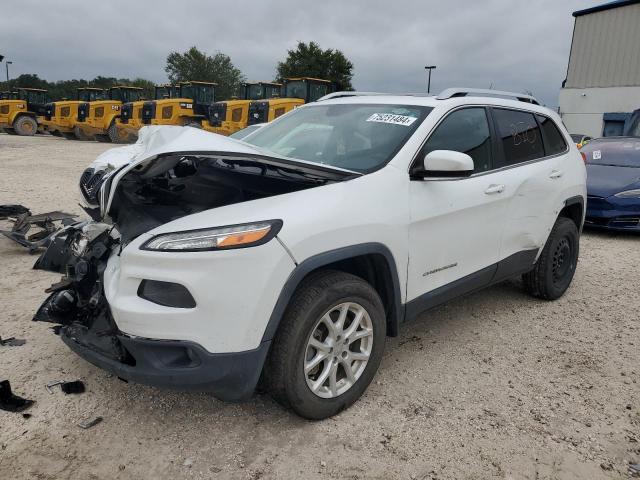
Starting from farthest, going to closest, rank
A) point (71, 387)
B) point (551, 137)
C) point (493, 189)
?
point (551, 137) < point (493, 189) < point (71, 387)

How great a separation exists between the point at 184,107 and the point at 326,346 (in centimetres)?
2069

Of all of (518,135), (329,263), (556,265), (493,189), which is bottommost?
(556,265)

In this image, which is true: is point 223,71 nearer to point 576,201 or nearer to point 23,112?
point 23,112

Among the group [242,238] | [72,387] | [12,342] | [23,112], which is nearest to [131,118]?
[23,112]

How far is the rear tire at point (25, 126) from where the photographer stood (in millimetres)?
25828

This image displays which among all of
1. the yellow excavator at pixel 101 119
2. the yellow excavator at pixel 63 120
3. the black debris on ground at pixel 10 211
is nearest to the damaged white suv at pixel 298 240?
the black debris on ground at pixel 10 211

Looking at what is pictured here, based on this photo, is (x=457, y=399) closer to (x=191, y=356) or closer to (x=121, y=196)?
(x=191, y=356)

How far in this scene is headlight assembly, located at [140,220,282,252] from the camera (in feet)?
7.29

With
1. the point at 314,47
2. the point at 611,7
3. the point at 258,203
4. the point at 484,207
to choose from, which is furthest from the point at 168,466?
the point at 314,47

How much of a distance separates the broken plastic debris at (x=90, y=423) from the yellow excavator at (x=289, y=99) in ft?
54.5

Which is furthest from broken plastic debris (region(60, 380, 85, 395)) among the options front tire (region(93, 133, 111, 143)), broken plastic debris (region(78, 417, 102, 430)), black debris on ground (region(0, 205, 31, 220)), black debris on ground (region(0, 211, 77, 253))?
front tire (region(93, 133, 111, 143))

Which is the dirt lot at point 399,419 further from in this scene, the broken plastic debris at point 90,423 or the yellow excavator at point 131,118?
the yellow excavator at point 131,118

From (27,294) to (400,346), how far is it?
311 centimetres

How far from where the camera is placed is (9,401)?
2727 mm
